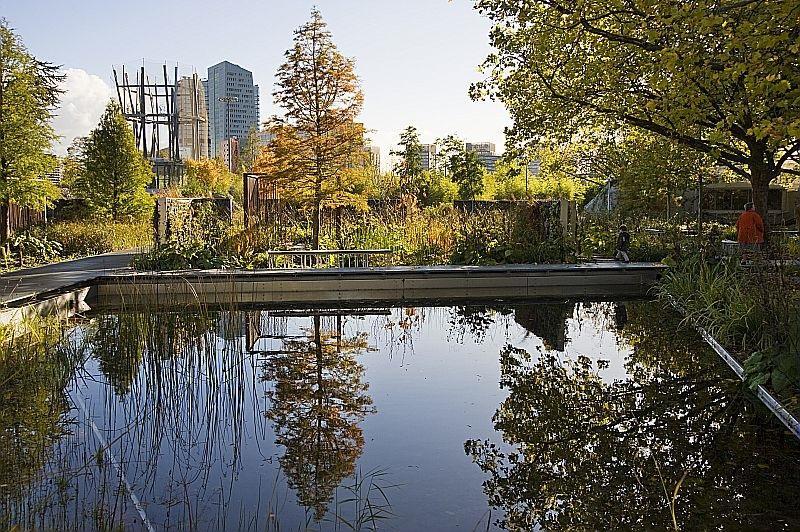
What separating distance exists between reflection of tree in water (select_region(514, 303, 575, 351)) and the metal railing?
3.25 m

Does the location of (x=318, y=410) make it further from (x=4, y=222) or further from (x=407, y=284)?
(x=4, y=222)

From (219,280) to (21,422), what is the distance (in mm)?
5853

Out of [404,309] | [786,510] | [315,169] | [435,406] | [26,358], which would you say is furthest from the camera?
[315,169]

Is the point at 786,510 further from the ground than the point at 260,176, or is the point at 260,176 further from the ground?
the point at 260,176

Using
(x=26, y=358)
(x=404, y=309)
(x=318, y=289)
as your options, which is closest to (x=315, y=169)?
(x=318, y=289)

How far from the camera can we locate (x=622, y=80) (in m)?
10.6

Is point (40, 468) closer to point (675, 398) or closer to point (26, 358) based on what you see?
point (26, 358)

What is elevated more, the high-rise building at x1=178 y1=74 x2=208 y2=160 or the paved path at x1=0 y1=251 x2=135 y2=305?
the high-rise building at x1=178 y1=74 x2=208 y2=160

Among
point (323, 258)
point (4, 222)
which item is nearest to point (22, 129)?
point (4, 222)

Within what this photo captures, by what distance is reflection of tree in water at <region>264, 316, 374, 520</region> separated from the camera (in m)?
4.13

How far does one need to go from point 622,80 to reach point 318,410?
24.4 feet

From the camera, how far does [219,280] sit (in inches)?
420

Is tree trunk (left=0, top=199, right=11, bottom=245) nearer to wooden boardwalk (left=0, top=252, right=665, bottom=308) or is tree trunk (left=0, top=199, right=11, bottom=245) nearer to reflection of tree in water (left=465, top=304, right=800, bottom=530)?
wooden boardwalk (left=0, top=252, right=665, bottom=308)

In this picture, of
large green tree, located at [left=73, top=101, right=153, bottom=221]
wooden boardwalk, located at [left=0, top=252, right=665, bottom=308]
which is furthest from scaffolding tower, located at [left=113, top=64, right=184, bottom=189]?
wooden boardwalk, located at [left=0, top=252, right=665, bottom=308]
